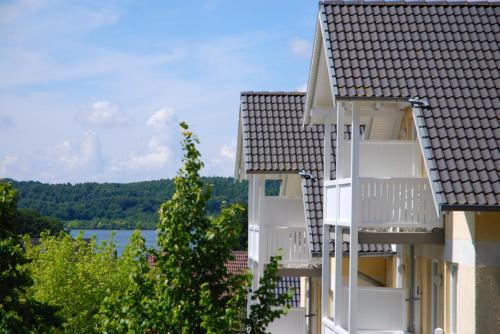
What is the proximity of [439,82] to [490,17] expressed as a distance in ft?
7.34

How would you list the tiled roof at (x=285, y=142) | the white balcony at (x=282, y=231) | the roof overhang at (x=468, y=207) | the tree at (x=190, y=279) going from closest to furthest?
the tree at (x=190, y=279)
the roof overhang at (x=468, y=207)
the tiled roof at (x=285, y=142)
the white balcony at (x=282, y=231)

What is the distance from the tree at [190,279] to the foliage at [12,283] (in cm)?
641

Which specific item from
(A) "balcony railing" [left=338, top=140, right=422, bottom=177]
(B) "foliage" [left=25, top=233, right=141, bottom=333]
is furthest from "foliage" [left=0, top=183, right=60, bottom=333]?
(B) "foliage" [left=25, top=233, right=141, bottom=333]

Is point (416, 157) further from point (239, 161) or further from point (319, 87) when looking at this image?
point (239, 161)

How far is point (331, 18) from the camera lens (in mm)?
20766

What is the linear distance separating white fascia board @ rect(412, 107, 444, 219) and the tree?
2810 mm

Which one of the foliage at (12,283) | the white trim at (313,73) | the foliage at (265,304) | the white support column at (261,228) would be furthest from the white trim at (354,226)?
the white support column at (261,228)

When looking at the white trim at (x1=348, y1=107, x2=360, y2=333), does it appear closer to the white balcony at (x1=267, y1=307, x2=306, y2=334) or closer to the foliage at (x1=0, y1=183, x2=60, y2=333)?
the foliage at (x1=0, y1=183, x2=60, y2=333)

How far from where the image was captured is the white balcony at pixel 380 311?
20609 millimetres

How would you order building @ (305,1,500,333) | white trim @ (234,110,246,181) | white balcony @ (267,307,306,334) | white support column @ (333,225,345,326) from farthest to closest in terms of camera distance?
white trim @ (234,110,246,181) → white balcony @ (267,307,306,334) → white support column @ (333,225,345,326) → building @ (305,1,500,333)

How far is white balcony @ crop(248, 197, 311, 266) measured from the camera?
2905 centimetres

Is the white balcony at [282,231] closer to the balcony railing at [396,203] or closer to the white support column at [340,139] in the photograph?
the white support column at [340,139]

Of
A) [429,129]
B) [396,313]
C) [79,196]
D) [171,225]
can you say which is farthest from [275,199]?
[79,196]

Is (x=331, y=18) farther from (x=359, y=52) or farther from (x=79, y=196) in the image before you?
(x=79, y=196)
